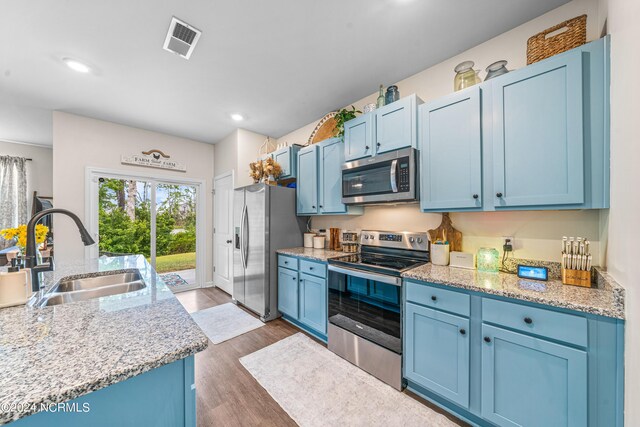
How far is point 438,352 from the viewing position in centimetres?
165

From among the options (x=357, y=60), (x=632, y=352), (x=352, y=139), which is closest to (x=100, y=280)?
(x=352, y=139)

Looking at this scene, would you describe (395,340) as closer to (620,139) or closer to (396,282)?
(396,282)

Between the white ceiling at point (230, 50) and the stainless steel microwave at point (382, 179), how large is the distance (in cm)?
94

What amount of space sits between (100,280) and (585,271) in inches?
124

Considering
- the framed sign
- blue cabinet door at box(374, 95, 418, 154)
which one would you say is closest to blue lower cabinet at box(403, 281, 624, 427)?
blue cabinet door at box(374, 95, 418, 154)

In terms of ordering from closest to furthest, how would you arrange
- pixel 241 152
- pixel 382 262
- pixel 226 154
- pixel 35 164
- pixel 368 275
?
1. pixel 368 275
2. pixel 382 262
3. pixel 241 152
4. pixel 226 154
5. pixel 35 164

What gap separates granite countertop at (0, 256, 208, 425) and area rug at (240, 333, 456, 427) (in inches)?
49.5

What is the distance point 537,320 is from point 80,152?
17.0 feet

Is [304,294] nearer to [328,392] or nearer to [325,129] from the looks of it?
[328,392]

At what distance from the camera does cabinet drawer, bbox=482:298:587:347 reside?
46.7 inches

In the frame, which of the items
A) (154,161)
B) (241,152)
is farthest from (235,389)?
(154,161)

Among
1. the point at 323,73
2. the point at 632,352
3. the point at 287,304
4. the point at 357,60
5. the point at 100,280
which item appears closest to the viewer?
the point at 632,352

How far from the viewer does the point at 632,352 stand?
0.98 metres

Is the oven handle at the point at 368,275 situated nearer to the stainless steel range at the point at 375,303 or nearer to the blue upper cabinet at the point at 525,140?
the stainless steel range at the point at 375,303
